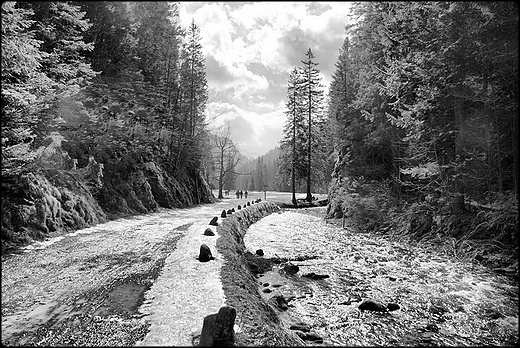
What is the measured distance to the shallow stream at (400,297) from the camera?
15.4 feet

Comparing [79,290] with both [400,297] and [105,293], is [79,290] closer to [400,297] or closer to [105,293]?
[105,293]

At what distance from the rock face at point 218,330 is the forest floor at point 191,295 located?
28 cm

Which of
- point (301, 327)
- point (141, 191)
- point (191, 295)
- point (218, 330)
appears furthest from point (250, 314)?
point (141, 191)

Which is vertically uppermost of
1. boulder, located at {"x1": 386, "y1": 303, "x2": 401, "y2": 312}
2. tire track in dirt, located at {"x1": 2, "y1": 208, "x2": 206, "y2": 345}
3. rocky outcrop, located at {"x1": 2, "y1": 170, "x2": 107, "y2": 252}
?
rocky outcrop, located at {"x1": 2, "y1": 170, "x2": 107, "y2": 252}

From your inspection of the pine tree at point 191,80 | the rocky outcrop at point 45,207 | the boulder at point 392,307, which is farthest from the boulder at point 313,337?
the pine tree at point 191,80

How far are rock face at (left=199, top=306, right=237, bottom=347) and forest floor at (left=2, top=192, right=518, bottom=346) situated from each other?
11.1 inches

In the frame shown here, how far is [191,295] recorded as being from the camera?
4.68m

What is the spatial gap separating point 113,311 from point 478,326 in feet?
20.2

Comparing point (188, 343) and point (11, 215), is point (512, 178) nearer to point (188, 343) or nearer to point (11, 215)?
point (188, 343)

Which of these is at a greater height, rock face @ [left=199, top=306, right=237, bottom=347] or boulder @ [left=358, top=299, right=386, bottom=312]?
rock face @ [left=199, top=306, right=237, bottom=347]

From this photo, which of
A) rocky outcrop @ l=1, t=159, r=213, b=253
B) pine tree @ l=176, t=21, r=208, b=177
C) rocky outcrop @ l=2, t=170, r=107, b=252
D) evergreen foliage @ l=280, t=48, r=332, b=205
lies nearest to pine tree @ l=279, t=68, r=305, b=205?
evergreen foliage @ l=280, t=48, r=332, b=205

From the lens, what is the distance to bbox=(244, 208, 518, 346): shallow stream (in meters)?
4.69

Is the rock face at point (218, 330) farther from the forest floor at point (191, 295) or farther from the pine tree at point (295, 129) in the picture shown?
the pine tree at point (295, 129)

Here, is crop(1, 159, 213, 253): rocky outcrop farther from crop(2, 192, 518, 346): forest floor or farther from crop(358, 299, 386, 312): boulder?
crop(358, 299, 386, 312): boulder
